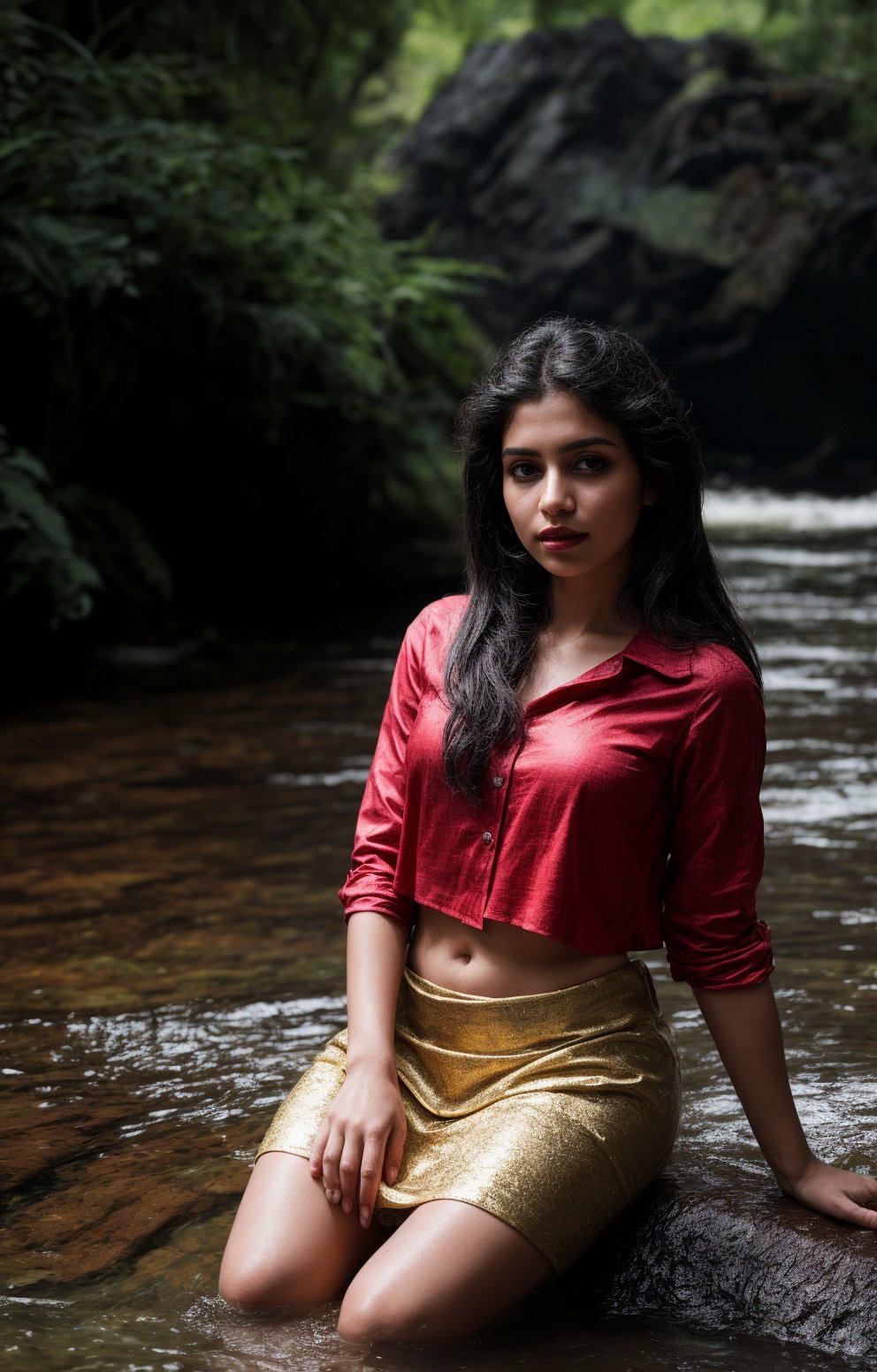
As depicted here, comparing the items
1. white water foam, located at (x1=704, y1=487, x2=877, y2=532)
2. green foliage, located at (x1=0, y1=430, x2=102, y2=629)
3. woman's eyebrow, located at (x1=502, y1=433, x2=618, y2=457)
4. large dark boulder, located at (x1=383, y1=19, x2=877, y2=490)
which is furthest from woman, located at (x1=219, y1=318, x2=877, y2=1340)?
large dark boulder, located at (x1=383, y1=19, x2=877, y2=490)

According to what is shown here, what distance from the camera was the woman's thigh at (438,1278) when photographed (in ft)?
7.10

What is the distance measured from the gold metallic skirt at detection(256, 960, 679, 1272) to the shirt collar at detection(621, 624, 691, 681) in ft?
1.72

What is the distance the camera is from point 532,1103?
7.75 feet

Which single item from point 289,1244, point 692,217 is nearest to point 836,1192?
point 289,1244

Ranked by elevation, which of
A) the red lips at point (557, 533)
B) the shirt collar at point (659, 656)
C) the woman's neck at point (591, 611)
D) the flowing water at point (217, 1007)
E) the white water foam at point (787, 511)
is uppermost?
the red lips at point (557, 533)

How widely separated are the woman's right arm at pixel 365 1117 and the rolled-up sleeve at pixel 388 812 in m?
0.16

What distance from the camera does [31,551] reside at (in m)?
7.27

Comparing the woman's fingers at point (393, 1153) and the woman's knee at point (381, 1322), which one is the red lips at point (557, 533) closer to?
Answer: the woman's fingers at point (393, 1153)

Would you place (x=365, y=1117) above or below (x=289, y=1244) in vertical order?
above

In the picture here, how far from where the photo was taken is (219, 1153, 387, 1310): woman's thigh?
2309 millimetres

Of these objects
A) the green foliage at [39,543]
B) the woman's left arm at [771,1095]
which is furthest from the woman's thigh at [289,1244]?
the green foliage at [39,543]

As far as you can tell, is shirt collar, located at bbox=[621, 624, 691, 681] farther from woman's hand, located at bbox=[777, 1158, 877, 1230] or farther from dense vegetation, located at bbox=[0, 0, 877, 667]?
dense vegetation, located at bbox=[0, 0, 877, 667]

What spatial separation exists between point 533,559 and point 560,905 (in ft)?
2.26

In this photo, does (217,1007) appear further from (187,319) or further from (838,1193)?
(187,319)
